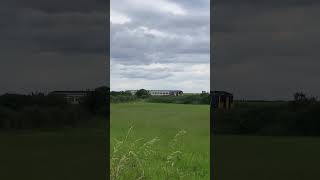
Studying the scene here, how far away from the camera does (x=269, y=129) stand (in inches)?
192

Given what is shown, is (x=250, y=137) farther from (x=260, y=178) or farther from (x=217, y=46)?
(x=217, y=46)

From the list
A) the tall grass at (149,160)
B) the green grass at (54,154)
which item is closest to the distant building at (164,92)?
the tall grass at (149,160)

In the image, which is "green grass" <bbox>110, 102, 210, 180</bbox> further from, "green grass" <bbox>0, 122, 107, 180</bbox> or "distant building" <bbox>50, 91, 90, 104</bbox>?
"distant building" <bbox>50, 91, 90, 104</bbox>

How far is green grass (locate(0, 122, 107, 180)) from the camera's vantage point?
14.4 feet

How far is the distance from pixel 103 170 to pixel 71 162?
0.34m

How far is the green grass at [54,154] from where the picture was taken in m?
4.38

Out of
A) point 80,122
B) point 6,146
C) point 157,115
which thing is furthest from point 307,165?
point 157,115

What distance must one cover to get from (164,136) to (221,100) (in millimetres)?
1736

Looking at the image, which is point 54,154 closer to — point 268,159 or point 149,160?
point 149,160

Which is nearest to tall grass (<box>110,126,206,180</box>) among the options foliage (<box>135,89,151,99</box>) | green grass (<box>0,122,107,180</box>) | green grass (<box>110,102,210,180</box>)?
green grass (<box>110,102,210,180</box>)

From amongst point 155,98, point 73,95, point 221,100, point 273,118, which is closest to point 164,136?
point 155,98

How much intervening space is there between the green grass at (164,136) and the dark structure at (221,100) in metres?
1.27

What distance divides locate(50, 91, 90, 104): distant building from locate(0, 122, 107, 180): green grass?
0.31 m

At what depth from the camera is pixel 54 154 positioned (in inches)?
176
